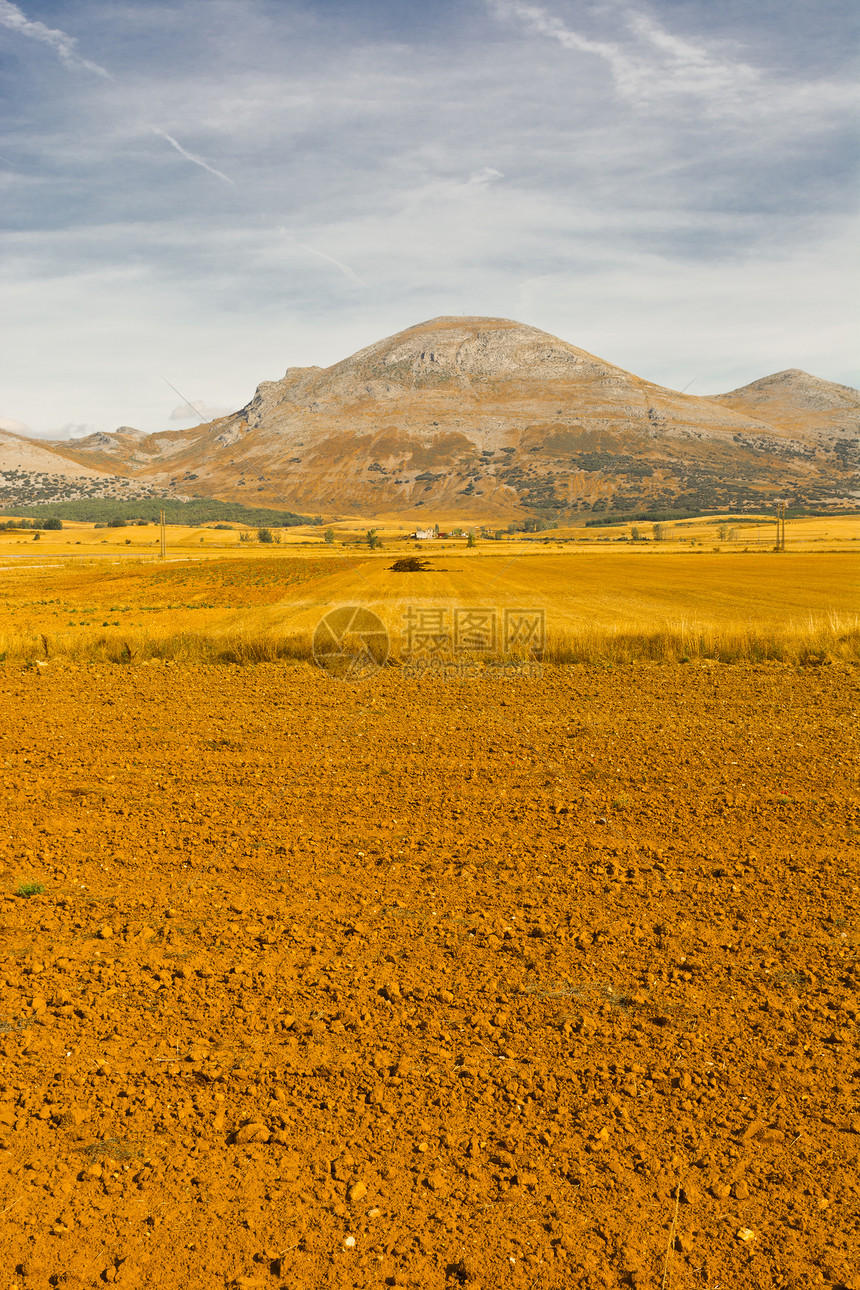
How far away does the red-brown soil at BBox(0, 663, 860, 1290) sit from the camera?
3.83 m

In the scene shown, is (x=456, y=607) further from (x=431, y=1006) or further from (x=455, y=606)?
(x=431, y=1006)

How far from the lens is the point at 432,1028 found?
542 cm

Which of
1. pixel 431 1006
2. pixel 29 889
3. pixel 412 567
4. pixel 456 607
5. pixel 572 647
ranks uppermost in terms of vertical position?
pixel 412 567

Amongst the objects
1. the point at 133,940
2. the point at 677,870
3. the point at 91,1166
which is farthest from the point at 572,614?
the point at 91,1166

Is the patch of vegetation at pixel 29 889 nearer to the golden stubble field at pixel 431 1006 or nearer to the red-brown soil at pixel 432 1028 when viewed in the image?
the golden stubble field at pixel 431 1006

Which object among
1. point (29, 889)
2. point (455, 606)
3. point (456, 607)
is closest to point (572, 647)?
point (456, 607)

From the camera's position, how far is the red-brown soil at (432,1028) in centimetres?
383

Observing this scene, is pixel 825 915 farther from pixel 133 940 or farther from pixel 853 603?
pixel 853 603

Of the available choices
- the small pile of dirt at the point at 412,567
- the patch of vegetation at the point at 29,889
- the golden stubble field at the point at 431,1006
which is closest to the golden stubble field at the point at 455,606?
the small pile of dirt at the point at 412,567

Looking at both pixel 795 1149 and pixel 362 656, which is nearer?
pixel 795 1149

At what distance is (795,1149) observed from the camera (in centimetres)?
435

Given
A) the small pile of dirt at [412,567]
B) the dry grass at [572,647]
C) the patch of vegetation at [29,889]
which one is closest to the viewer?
the patch of vegetation at [29,889]

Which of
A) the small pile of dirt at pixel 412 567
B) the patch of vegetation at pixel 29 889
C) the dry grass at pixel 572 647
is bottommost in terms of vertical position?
the patch of vegetation at pixel 29 889

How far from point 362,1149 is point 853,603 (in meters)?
39.1
